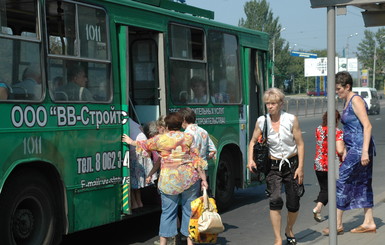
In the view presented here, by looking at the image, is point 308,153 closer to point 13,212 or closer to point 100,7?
point 100,7

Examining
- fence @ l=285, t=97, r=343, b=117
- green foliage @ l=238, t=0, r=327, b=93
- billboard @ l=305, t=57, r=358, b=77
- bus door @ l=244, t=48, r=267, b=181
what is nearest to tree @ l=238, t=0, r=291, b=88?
green foliage @ l=238, t=0, r=327, b=93

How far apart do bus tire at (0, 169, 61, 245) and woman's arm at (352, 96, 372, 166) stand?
3434 millimetres

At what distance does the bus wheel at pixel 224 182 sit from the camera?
34.2 feet

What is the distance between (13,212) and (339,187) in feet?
12.6

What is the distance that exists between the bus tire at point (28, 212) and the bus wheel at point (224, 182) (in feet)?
12.9

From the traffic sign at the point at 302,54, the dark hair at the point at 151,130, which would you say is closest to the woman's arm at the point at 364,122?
the dark hair at the point at 151,130

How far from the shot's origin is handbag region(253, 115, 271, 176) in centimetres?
729

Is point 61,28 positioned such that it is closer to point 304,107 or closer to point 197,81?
point 197,81

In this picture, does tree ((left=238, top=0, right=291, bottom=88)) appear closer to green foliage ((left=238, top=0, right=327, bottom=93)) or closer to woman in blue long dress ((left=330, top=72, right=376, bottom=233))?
green foliage ((left=238, top=0, right=327, bottom=93))

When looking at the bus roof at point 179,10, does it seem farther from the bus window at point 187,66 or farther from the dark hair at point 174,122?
the dark hair at point 174,122

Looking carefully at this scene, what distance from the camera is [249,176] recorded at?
447 inches

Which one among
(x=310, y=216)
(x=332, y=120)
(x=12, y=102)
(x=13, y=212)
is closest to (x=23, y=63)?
(x=12, y=102)

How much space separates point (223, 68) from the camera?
35.0ft

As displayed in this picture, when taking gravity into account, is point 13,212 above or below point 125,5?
below
